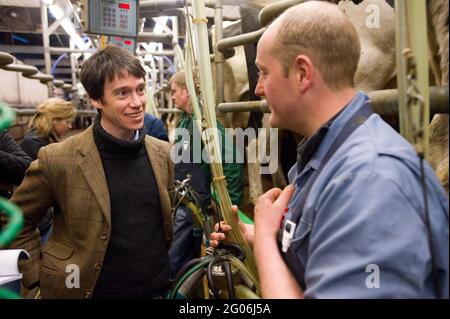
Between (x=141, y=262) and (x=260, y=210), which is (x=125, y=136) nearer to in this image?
(x=141, y=262)

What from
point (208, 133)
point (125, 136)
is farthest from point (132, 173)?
point (208, 133)

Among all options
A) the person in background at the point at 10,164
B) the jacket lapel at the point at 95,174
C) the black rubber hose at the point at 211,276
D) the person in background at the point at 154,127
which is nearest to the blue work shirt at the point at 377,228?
the black rubber hose at the point at 211,276

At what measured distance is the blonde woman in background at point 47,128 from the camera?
207 centimetres

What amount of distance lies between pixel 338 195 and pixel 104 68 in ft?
3.85

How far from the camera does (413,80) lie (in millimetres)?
702

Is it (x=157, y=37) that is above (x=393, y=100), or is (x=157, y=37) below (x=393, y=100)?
above

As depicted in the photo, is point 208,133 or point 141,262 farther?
point 141,262

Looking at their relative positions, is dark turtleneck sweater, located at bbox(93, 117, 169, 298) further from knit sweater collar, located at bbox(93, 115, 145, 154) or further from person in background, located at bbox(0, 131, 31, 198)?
person in background, located at bbox(0, 131, 31, 198)

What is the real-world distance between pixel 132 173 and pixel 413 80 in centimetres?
116

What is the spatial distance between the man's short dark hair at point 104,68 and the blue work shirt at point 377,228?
1091 millimetres

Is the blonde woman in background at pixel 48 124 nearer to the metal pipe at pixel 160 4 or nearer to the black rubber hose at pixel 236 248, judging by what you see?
the metal pipe at pixel 160 4

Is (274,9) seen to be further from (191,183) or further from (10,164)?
(191,183)

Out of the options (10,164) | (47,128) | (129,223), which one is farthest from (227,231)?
(47,128)

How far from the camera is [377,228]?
63 centimetres
